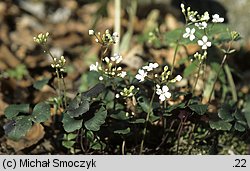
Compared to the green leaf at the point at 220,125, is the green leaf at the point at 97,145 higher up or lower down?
lower down

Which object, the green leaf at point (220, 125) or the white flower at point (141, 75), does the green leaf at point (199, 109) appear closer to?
the green leaf at point (220, 125)

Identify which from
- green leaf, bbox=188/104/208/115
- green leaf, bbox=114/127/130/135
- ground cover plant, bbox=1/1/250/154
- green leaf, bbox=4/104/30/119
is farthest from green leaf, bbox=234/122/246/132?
green leaf, bbox=4/104/30/119

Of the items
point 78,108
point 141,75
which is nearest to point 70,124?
point 78,108

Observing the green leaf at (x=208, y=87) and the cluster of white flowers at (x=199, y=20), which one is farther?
the green leaf at (x=208, y=87)

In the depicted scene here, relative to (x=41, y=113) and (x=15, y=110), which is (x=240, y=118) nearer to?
(x=41, y=113)

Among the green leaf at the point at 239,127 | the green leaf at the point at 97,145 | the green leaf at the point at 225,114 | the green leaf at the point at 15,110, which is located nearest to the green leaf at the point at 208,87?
the green leaf at the point at 225,114

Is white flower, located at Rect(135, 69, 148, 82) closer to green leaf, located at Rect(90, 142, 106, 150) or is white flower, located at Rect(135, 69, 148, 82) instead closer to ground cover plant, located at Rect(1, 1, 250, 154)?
ground cover plant, located at Rect(1, 1, 250, 154)
